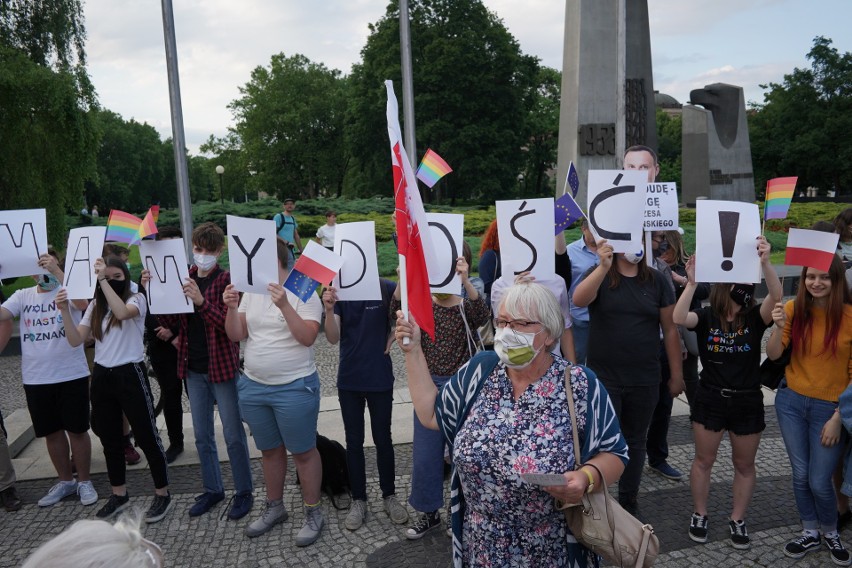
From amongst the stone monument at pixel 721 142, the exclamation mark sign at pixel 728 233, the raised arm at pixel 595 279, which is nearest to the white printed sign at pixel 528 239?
the raised arm at pixel 595 279

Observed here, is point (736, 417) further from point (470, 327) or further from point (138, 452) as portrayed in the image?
point (138, 452)

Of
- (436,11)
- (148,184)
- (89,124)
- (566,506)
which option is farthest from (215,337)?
(148,184)

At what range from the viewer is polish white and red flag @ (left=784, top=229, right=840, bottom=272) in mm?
3349

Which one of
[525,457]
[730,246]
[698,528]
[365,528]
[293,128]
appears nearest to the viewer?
[525,457]

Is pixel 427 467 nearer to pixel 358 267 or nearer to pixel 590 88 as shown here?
pixel 358 267

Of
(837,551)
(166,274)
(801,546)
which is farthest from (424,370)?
(837,551)

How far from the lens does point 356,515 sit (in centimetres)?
426

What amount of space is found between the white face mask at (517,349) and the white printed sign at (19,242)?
3.72 metres

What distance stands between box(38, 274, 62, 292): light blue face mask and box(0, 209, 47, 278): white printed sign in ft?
0.48

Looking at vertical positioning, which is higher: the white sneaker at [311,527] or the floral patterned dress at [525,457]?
the floral patterned dress at [525,457]

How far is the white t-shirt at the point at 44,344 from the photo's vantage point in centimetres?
462

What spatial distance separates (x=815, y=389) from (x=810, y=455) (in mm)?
409

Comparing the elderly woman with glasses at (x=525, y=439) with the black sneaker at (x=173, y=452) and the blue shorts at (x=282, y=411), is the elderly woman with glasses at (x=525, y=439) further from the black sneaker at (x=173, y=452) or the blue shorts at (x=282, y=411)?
the black sneaker at (x=173, y=452)

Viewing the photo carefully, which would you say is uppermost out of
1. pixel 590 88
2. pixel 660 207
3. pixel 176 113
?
pixel 590 88
